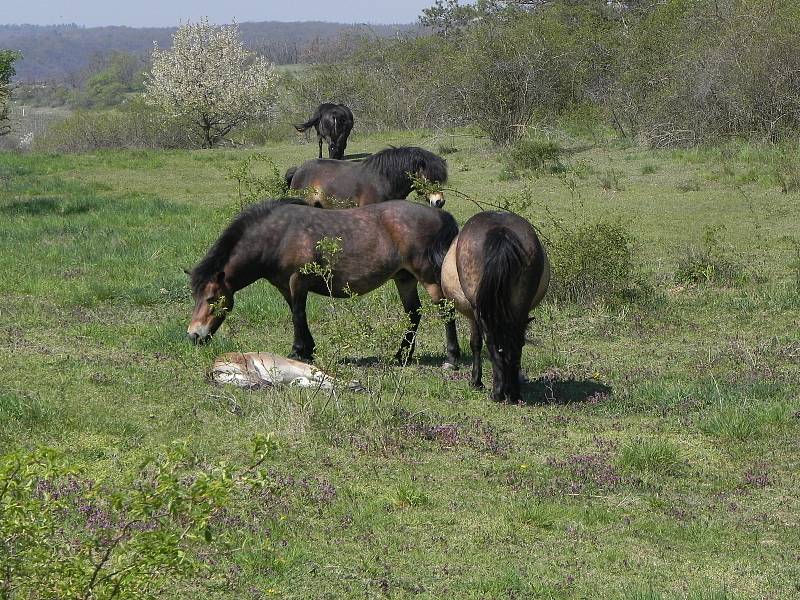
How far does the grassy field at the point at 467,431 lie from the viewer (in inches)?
206

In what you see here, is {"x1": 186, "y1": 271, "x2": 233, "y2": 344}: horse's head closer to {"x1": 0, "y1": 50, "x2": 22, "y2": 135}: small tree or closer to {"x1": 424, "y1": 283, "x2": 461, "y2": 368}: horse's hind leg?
{"x1": 424, "y1": 283, "x2": 461, "y2": 368}: horse's hind leg

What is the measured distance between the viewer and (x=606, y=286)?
451 inches

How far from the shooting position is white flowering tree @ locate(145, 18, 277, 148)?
4328 centimetres

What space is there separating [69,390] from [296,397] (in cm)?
187

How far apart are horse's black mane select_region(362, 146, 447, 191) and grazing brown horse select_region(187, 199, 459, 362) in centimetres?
355

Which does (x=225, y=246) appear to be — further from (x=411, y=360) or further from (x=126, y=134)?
(x=126, y=134)

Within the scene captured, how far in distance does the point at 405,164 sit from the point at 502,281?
585 cm

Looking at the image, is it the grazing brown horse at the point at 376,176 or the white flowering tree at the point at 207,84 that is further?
the white flowering tree at the point at 207,84

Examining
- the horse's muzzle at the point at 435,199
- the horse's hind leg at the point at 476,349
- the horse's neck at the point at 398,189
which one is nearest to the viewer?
the horse's hind leg at the point at 476,349

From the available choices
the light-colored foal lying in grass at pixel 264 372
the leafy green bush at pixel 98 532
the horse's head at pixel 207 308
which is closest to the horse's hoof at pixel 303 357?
the horse's head at pixel 207 308

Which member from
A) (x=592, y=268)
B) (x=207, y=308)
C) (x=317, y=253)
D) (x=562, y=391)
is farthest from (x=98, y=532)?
(x=592, y=268)

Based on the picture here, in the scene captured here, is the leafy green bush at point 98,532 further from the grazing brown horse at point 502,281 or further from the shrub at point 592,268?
the shrub at point 592,268

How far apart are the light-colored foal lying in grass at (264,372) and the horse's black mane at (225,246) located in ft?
4.26

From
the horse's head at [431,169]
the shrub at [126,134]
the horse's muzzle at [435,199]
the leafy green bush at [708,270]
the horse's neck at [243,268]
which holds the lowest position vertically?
the shrub at [126,134]
